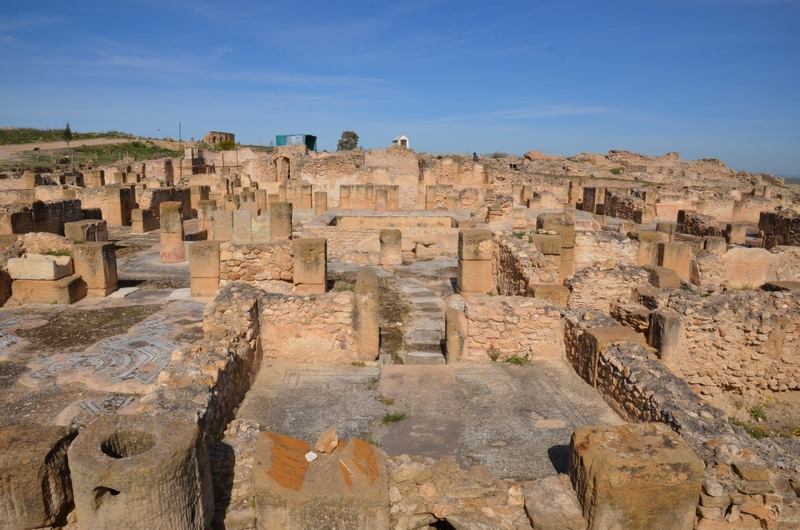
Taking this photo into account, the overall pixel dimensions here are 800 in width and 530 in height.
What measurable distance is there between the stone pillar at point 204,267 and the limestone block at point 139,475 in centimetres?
717

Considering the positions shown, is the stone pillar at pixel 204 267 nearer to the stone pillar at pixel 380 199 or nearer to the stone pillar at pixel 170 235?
the stone pillar at pixel 170 235

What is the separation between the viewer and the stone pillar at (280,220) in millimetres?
14148

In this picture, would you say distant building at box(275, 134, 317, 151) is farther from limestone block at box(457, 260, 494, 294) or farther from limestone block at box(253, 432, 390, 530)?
limestone block at box(253, 432, 390, 530)

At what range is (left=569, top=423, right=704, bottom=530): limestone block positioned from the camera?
3439mm

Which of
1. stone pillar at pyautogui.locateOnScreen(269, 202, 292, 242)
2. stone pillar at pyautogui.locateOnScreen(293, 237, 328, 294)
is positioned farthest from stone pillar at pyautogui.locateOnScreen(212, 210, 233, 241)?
stone pillar at pyautogui.locateOnScreen(293, 237, 328, 294)

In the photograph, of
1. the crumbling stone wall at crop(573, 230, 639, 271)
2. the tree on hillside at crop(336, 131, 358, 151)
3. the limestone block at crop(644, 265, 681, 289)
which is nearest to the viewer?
the limestone block at crop(644, 265, 681, 289)

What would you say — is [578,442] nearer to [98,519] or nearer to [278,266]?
[98,519]

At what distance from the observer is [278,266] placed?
10.3 m

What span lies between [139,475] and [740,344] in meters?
7.88

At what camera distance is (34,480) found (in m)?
3.15

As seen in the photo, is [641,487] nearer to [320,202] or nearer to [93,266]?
[93,266]

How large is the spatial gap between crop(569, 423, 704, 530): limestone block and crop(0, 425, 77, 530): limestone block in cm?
333

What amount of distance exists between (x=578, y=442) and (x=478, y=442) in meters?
1.50

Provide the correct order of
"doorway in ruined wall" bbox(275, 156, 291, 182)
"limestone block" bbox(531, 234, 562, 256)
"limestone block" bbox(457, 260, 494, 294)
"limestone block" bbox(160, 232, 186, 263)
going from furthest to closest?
"doorway in ruined wall" bbox(275, 156, 291, 182) → "limestone block" bbox(160, 232, 186, 263) → "limestone block" bbox(457, 260, 494, 294) → "limestone block" bbox(531, 234, 562, 256)
